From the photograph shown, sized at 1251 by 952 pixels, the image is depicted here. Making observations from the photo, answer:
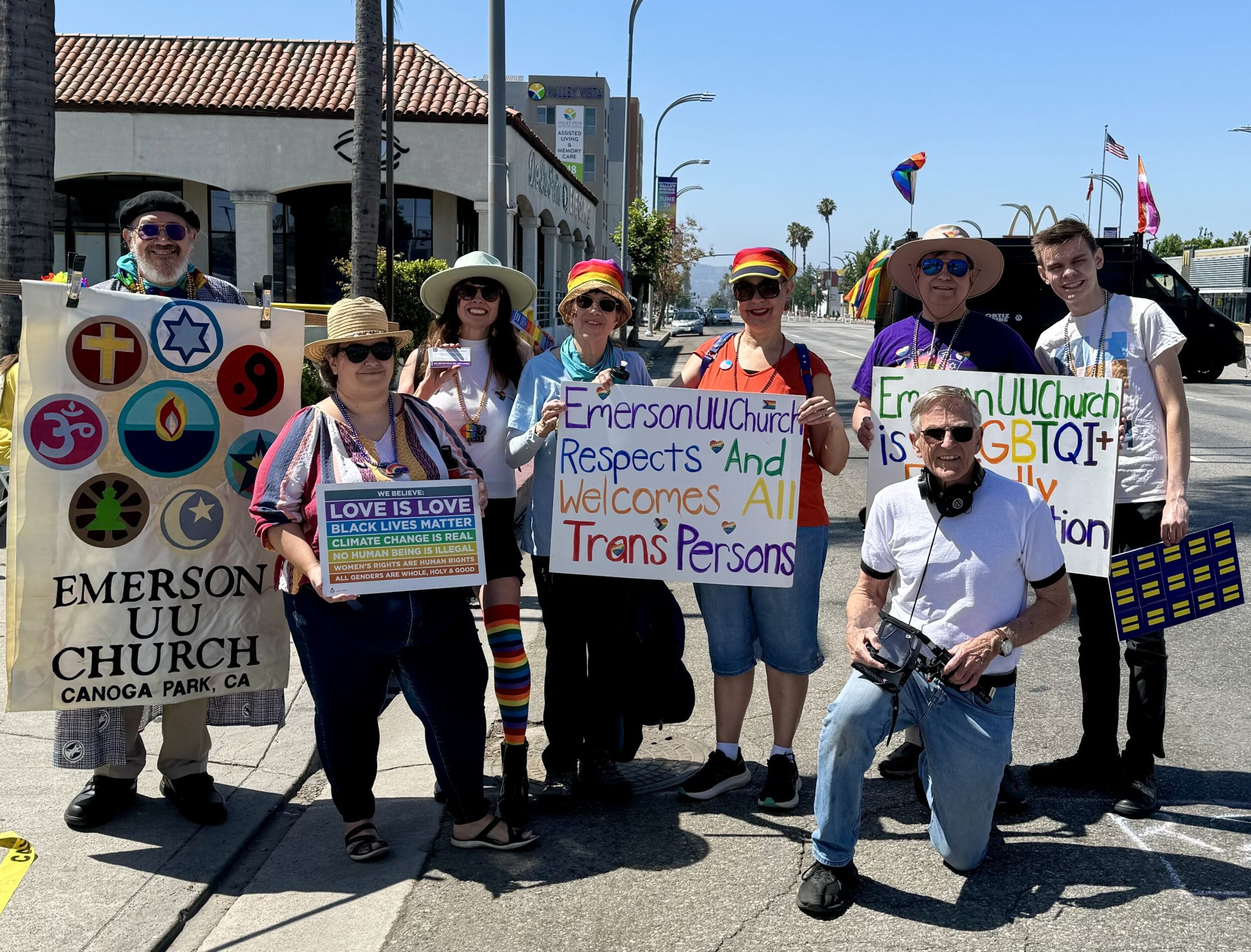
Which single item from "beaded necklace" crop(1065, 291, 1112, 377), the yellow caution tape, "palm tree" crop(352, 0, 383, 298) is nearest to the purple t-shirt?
"beaded necklace" crop(1065, 291, 1112, 377)

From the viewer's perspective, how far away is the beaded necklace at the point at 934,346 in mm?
4270

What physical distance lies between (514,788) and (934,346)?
7.22ft

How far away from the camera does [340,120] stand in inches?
986

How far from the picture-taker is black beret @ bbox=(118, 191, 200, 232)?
404cm

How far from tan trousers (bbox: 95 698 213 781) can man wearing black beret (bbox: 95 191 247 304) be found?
1483 millimetres

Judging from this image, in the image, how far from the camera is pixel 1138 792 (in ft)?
13.4

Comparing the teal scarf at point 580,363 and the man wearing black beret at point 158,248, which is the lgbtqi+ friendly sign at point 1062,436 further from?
the man wearing black beret at point 158,248

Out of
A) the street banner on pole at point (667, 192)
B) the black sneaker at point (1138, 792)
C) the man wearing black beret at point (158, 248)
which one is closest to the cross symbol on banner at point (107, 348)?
the man wearing black beret at point (158, 248)

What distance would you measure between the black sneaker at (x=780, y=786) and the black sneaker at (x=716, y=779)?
0.52 feet

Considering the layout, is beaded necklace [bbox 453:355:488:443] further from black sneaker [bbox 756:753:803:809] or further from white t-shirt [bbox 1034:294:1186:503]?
white t-shirt [bbox 1034:294:1186:503]

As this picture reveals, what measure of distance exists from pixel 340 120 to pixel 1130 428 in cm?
2353

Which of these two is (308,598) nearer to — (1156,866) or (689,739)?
(689,739)

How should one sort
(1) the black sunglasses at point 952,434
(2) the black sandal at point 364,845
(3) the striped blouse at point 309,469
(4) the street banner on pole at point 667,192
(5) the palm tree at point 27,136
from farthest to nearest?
1. (4) the street banner on pole at point 667,192
2. (5) the palm tree at point 27,136
3. (2) the black sandal at point 364,845
4. (3) the striped blouse at point 309,469
5. (1) the black sunglasses at point 952,434

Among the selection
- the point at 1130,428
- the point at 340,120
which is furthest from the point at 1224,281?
the point at 1130,428
